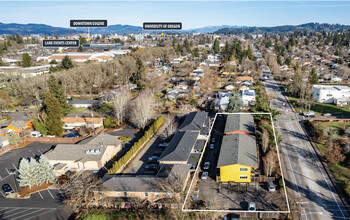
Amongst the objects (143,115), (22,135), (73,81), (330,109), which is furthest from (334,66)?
(22,135)

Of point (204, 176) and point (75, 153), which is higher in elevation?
point (75, 153)

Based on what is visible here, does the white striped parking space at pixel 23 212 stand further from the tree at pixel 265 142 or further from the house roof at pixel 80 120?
the tree at pixel 265 142

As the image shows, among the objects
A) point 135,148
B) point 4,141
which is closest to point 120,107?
point 135,148

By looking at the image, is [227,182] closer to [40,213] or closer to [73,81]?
[40,213]

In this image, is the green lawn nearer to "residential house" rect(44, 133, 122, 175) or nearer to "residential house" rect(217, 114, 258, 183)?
"residential house" rect(217, 114, 258, 183)

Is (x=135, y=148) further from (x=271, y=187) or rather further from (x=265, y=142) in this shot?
(x=271, y=187)

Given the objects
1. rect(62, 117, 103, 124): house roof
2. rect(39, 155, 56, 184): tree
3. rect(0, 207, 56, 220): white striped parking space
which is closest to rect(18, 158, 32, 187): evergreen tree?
rect(39, 155, 56, 184): tree
